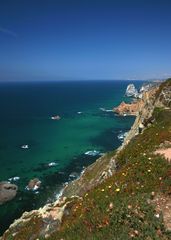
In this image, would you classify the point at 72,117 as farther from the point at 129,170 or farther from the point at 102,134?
the point at 129,170

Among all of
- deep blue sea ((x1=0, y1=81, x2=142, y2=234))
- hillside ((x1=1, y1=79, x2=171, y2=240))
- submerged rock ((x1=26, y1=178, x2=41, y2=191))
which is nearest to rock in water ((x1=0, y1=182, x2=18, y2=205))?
deep blue sea ((x1=0, y1=81, x2=142, y2=234))

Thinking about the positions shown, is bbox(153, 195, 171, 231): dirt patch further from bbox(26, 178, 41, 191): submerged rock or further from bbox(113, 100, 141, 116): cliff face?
bbox(113, 100, 141, 116): cliff face

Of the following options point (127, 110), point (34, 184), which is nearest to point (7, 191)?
point (34, 184)

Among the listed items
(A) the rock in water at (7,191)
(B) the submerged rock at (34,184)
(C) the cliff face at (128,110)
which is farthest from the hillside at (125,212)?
(C) the cliff face at (128,110)

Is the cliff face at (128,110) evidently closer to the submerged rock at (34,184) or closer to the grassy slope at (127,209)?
the submerged rock at (34,184)

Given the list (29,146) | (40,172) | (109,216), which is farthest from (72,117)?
(109,216)
